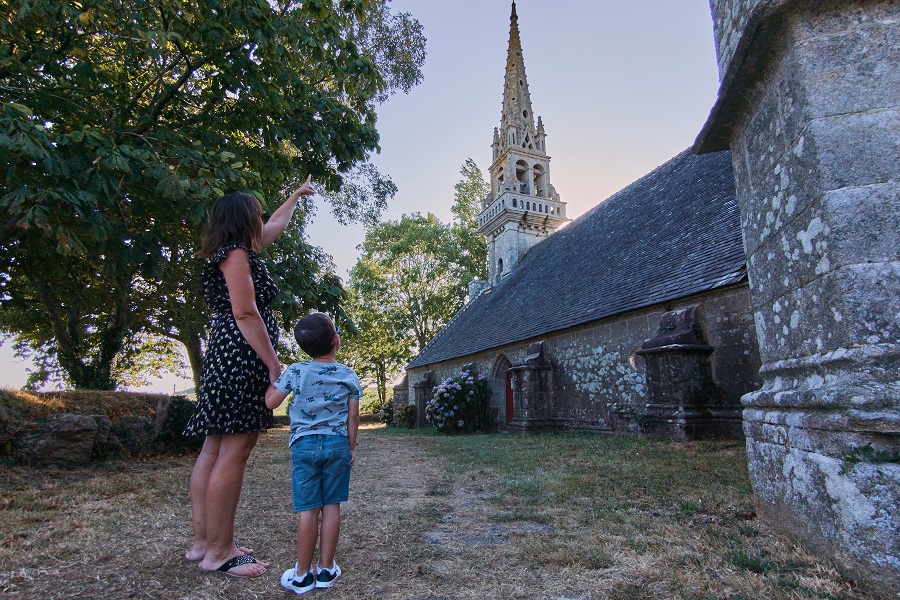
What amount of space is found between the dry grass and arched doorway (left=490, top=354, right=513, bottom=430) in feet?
31.4

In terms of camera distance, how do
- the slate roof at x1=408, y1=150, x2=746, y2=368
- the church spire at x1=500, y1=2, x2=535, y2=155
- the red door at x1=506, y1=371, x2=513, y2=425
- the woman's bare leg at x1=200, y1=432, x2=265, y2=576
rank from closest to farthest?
the woman's bare leg at x1=200, y1=432, x2=265, y2=576 < the slate roof at x1=408, y1=150, x2=746, y2=368 < the red door at x1=506, y1=371, x2=513, y2=425 < the church spire at x1=500, y1=2, x2=535, y2=155

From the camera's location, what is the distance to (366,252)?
33.6 metres

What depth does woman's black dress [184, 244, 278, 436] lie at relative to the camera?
2.54 meters

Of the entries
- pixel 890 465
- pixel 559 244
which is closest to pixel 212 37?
pixel 890 465

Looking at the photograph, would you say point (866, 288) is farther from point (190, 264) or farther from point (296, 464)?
point (190, 264)

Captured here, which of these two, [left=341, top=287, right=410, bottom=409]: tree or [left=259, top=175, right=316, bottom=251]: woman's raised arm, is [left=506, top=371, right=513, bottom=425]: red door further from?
[left=341, top=287, right=410, bottom=409]: tree

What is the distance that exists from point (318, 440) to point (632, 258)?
10760 millimetres

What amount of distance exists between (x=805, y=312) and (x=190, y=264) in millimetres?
8632

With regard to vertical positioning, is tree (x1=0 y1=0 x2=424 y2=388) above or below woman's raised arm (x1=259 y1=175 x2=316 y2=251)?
above

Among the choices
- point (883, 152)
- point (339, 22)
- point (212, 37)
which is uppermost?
point (339, 22)

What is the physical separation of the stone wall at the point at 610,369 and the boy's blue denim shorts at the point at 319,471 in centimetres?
717

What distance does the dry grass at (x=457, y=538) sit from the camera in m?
2.21

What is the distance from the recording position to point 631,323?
9945mm

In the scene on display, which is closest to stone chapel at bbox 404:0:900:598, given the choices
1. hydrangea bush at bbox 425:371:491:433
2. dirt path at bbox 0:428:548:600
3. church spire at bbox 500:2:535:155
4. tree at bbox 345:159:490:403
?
dirt path at bbox 0:428:548:600
